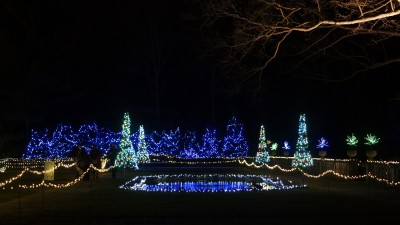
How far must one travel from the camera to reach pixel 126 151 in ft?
138

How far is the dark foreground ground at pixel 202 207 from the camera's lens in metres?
16.0

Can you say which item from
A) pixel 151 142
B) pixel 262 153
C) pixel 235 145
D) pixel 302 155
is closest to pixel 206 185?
pixel 302 155

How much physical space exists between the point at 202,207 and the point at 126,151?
2391 cm

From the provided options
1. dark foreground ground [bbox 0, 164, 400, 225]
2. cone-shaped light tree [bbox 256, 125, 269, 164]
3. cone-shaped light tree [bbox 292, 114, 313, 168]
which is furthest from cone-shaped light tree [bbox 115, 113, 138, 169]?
dark foreground ground [bbox 0, 164, 400, 225]

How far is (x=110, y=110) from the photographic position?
58.7 metres

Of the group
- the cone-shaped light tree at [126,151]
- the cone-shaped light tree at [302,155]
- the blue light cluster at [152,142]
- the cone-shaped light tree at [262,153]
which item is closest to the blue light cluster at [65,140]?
the blue light cluster at [152,142]

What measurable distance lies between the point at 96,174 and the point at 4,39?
1972 centimetres

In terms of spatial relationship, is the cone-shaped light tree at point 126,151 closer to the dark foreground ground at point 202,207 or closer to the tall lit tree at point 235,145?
the tall lit tree at point 235,145

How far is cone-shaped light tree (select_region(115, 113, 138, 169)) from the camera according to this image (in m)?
41.6

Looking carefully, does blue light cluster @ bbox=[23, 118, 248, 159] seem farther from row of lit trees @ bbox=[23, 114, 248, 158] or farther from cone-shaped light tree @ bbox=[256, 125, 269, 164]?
cone-shaped light tree @ bbox=[256, 125, 269, 164]

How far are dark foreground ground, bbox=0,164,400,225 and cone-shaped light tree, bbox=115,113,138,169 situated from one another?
52.7ft

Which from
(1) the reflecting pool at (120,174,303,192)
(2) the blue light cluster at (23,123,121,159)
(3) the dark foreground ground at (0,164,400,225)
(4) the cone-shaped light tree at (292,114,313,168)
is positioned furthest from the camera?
(2) the blue light cluster at (23,123,121,159)

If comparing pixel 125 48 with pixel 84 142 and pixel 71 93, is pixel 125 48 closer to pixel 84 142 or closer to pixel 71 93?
pixel 71 93

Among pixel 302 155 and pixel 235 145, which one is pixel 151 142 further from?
pixel 302 155
